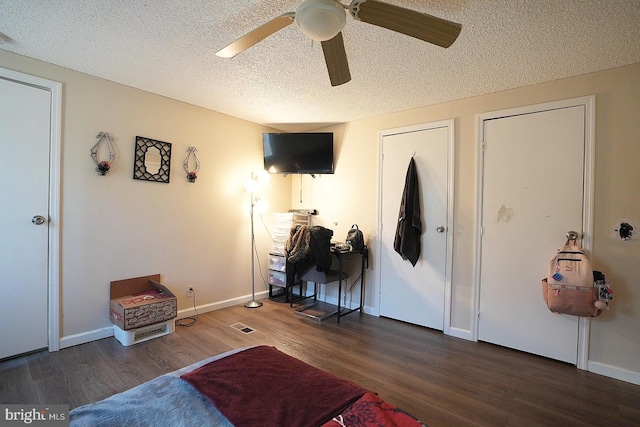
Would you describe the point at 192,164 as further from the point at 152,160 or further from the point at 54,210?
the point at 54,210

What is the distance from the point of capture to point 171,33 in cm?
197

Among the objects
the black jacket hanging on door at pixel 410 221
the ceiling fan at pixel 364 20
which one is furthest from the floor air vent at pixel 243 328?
the ceiling fan at pixel 364 20

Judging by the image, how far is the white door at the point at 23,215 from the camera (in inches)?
89.0

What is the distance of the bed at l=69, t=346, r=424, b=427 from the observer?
3.14 ft

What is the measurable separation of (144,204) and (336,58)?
2460mm

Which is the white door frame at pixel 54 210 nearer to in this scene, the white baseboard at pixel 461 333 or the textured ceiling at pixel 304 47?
the textured ceiling at pixel 304 47

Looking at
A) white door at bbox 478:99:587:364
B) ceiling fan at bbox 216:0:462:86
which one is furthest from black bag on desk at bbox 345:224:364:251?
ceiling fan at bbox 216:0:462:86

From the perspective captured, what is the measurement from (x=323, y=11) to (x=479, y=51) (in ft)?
4.66

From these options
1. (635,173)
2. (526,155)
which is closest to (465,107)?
(526,155)

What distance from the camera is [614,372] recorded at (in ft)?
7.36

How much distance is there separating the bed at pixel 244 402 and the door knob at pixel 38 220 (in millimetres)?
2156

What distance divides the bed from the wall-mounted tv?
3.02 metres

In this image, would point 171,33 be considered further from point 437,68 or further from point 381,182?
point 381,182

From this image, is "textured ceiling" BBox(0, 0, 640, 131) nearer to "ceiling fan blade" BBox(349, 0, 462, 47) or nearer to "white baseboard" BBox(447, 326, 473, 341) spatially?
"ceiling fan blade" BBox(349, 0, 462, 47)
